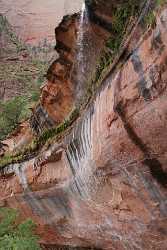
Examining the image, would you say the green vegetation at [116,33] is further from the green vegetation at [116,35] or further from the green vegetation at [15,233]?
the green vegetation at [15,233]

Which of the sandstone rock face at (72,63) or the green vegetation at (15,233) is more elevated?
the sandstone rock face at (72,63)

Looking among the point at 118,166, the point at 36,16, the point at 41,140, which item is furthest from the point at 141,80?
the point at 36,16

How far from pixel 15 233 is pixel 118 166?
4483 mm

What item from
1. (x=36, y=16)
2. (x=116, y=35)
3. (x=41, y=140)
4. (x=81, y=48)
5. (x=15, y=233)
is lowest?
(x=15, y=233)

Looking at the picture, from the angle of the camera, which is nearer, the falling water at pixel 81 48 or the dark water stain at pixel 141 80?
the dark water stain at pixel 141 80

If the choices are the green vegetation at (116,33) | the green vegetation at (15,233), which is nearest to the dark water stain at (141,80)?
the green vegetation at (116,33)

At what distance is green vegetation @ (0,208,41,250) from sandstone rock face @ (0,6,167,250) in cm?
77

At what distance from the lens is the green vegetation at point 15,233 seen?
37.0ft

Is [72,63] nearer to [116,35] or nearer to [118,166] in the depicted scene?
[116,35]

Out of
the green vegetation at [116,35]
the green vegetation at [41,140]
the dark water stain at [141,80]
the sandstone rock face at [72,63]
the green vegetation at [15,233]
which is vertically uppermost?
the sandstone rock face at [72,63]

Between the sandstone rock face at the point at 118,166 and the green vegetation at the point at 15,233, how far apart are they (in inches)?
30.4

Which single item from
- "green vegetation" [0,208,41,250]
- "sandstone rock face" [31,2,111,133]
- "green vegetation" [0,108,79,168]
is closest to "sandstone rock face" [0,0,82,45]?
"sandstone rock face" [31,2,111,133]

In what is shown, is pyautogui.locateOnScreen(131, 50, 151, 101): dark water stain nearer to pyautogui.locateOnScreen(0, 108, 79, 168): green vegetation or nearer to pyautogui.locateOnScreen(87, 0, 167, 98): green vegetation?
pyautogui.locateOnScreen(87, 0, 167, 98): green vegetation

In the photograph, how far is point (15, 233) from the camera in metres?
12.5
